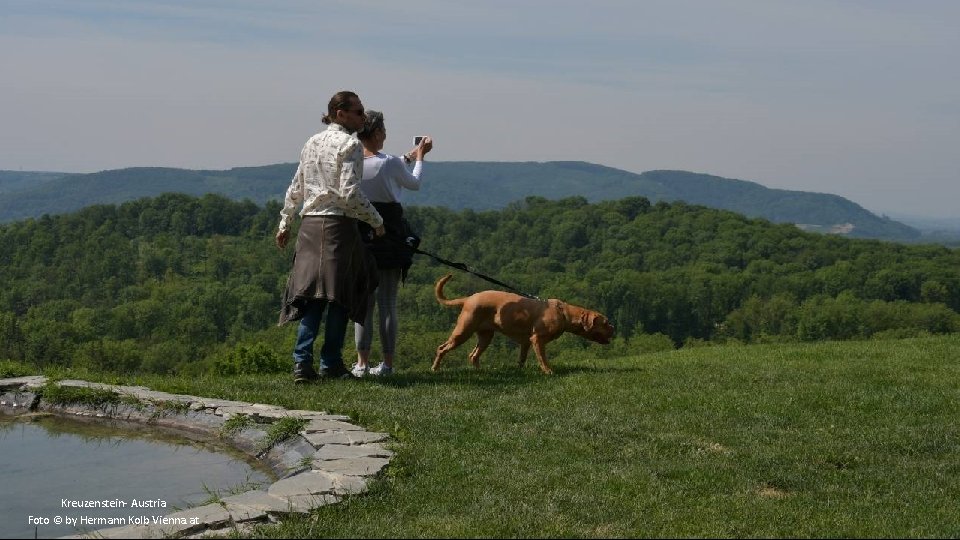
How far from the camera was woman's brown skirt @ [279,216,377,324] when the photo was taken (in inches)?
352

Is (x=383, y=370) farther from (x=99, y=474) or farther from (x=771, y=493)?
(x=771, y=493)

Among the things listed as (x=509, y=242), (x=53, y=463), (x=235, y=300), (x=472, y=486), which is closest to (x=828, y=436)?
(x=472, y=486)

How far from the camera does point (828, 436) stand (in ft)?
25.4

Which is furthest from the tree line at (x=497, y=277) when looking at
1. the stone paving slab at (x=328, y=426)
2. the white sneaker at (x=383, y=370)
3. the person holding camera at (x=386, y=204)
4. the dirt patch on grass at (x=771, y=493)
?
the dirt patch on grass at (x=771, y=493)

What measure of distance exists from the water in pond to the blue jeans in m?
1.66

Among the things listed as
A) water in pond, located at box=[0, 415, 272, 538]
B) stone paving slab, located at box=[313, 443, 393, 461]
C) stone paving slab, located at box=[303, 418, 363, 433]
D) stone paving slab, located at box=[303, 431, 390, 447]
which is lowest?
water in pond, located at box=[0, 415, 272, 538]

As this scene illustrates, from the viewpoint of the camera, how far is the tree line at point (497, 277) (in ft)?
194

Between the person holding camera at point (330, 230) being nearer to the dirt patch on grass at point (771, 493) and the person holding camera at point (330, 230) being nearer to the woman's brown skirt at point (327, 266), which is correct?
the woman's brown skirt at point (327, 266)

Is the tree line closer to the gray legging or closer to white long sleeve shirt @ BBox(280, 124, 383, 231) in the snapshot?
the gray legging

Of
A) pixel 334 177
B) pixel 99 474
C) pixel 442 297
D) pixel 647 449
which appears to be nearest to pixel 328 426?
pixel 99 474

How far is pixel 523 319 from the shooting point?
10570 millimetres

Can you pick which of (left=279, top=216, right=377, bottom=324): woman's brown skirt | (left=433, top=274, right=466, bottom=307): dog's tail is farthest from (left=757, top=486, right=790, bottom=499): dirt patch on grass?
(left=433, top=274, right=466, bottom=307): dog's tail

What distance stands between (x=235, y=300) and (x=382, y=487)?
225 ft

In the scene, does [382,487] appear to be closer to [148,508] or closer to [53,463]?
[148,508]
